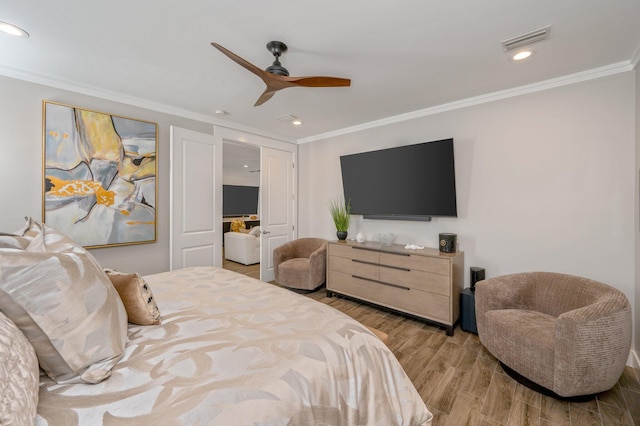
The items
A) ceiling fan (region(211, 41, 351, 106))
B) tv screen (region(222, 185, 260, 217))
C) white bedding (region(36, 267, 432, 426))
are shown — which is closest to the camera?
white bedding (region(36, 267, 432, 426))

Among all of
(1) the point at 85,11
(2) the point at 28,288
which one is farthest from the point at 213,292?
(1) the point at 85,11

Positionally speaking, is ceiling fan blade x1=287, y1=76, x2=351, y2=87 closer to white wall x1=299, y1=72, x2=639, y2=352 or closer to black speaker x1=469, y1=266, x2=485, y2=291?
white wall x1=299, y1=72, x2=639, y2=352

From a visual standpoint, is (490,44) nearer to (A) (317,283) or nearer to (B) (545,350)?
(B) (545,350)

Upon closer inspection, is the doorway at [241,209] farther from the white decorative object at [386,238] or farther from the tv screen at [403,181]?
the white decorative object at [386,238]

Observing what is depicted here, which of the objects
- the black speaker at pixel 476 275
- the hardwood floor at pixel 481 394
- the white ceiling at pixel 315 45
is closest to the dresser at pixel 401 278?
the black speaker at pixel 476 275

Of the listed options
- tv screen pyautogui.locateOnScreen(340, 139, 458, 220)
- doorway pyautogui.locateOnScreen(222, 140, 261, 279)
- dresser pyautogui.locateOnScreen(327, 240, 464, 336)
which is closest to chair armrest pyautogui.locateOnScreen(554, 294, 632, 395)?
dresser pyautogui.locateOnScreen(327, 240, 464, 336)

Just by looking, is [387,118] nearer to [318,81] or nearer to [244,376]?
[318,81]

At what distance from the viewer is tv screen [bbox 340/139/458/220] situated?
3033 millimetres

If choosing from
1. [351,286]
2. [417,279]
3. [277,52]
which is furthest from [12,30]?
[417,279]

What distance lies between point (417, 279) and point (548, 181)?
1594mm

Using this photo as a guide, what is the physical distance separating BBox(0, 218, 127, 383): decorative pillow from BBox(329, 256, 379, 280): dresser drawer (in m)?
2.71

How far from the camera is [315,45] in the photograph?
1966mm

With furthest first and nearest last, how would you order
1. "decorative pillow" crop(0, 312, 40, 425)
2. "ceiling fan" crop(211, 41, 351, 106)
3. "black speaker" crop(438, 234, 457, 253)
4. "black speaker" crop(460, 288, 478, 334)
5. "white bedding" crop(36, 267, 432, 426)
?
"black speaker" crop(438, 234, 457, 253) < "black speaker" crop(460, 288, 478, 334) < "ceiling fan" crop(211, 41, 351, 106) < "white bedding" crop(36, 267, 432, 426) < "decorative pillow" crop(0, 312, 40, 425)

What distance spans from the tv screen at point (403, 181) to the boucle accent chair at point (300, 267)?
33.9 inches
